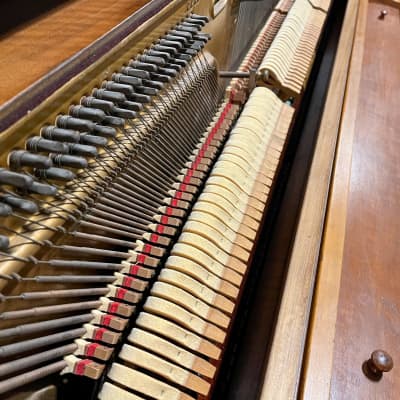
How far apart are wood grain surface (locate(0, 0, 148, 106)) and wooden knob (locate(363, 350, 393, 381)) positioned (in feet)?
2.74

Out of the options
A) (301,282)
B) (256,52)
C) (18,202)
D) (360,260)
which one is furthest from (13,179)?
(256,52)

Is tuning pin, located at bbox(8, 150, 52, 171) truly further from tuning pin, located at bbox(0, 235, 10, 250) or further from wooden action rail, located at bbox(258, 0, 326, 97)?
wooden action rail, located at bbox(258, 0, 326, 97)

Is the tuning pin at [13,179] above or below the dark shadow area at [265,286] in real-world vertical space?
above

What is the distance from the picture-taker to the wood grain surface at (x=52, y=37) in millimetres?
801

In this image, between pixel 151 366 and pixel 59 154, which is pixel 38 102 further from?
pixel 151 366

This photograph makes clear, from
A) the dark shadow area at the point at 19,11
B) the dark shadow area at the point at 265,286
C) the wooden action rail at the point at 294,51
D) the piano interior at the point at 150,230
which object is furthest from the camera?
the wooden action rail at the point at 294,51

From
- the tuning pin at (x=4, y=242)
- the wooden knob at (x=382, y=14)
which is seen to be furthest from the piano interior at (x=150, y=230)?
the wooden knob at (x=382, y=14)

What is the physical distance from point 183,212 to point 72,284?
389mm

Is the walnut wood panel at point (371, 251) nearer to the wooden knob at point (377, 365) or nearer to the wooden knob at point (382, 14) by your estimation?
the wooden knob at point (377, 365)

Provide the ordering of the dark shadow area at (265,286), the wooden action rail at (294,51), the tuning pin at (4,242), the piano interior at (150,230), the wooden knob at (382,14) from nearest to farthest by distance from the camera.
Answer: the tuning pin at (4,242)
the piano interior at (150,230)
the dark shadow area at (265,286)
the wooden action rail at (294,51)
the wooden knob at (382,14)

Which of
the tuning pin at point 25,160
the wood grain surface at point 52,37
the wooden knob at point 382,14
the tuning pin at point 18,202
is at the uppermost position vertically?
the wooden knob at point 382,14

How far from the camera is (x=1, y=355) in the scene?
63 centimetres

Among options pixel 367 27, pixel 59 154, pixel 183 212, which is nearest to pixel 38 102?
pixel 59 154

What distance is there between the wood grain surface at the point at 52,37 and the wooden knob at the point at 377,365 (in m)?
0.83
